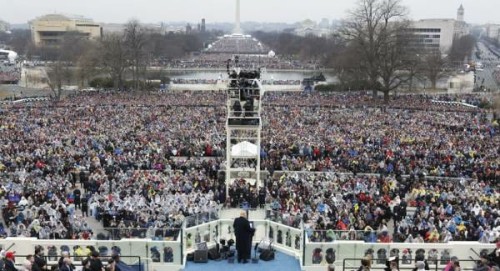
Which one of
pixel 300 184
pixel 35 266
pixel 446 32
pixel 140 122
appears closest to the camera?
pixel 35 266

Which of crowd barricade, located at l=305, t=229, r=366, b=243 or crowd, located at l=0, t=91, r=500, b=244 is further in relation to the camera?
crowd, located at l=0, t=91, r=500, b=244

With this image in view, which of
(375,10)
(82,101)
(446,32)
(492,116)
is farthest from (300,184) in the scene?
(446,32)

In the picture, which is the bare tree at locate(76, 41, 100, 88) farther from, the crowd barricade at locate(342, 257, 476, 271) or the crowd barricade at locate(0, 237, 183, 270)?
the crowd barricade at locate(342, 257, 476, 271)

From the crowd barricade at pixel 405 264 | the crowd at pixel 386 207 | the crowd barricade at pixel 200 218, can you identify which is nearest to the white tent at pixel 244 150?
Result: the crowd at pixel 386 207

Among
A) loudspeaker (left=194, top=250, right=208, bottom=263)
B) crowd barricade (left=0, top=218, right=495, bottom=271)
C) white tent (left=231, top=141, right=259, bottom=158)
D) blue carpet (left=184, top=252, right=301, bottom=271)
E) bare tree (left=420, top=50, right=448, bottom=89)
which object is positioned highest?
bare tree (left=420, top=50, right=448, bottom=89)

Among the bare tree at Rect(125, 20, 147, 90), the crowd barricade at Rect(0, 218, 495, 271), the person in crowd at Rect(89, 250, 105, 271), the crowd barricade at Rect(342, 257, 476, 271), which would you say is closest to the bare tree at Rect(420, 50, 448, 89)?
the bare tree at Rect(125, 20, 147, 90)

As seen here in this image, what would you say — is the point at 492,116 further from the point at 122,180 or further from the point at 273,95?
the point at 122,180

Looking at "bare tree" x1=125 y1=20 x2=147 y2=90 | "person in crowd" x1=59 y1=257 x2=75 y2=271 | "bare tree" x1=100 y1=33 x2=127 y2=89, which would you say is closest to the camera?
"person in crowd" x1=59 y1=257 x2=75 y2=271
